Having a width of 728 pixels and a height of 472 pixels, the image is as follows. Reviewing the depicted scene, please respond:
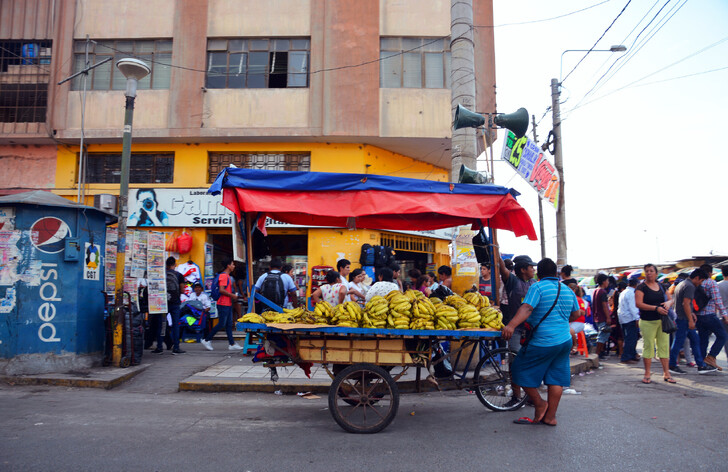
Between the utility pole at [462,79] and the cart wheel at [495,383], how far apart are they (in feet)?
12.5

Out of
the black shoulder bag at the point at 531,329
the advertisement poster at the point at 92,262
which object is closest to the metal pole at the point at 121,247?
the advertisement poster at the point at 92,262

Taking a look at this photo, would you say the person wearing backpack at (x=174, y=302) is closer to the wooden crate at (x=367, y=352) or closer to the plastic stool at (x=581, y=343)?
the wooden crate at (x=367, y=352)

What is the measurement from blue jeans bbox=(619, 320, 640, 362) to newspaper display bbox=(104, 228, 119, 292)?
10276mm

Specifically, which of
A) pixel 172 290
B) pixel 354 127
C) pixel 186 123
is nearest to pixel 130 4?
pixel 186 123

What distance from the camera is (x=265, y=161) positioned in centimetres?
1520

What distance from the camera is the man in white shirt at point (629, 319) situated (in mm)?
9852

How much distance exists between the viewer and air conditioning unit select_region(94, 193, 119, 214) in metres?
14.8

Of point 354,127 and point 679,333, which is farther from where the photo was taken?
point 354,127

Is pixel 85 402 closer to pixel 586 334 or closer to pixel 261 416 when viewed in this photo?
pixel 261 416

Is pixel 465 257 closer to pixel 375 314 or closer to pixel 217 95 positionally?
pixel 375 314

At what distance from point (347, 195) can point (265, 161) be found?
387 inches

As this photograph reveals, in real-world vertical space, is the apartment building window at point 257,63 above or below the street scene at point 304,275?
above

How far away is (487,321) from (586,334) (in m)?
6.82

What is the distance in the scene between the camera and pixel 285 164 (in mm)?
15203
